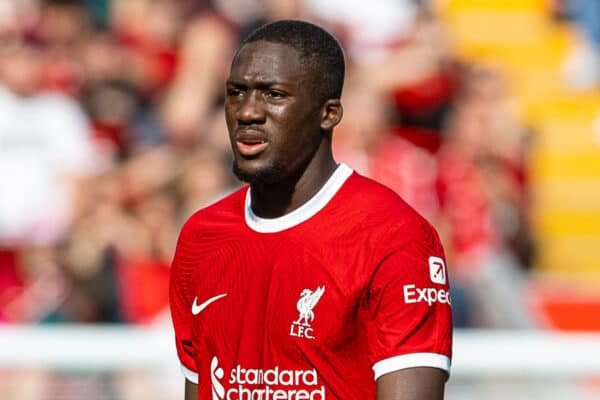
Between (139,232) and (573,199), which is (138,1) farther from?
Result: (573,199)

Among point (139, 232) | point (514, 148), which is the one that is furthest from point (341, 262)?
point (514, 148)

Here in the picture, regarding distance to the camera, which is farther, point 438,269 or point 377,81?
point 377,81

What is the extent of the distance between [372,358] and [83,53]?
6.58 meters

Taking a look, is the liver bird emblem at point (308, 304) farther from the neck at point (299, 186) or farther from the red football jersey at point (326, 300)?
the neck at point (299, 186)

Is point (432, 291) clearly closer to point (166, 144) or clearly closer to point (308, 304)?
point (308, 304)

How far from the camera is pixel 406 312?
3492mm

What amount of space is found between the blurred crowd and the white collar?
421 cm

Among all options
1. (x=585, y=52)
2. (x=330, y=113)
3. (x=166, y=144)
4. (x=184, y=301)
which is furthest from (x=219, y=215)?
(x=585, y=52)

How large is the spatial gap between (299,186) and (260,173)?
0.15 meters

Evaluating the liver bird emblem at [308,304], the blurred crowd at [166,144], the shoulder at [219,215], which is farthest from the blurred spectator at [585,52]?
the liver bird emblem at [308,304]

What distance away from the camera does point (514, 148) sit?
10.1 metres

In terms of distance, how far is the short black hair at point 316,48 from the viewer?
362cm

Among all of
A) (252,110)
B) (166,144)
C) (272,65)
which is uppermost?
(166,144)

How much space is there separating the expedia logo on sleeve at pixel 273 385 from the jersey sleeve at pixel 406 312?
165mm
